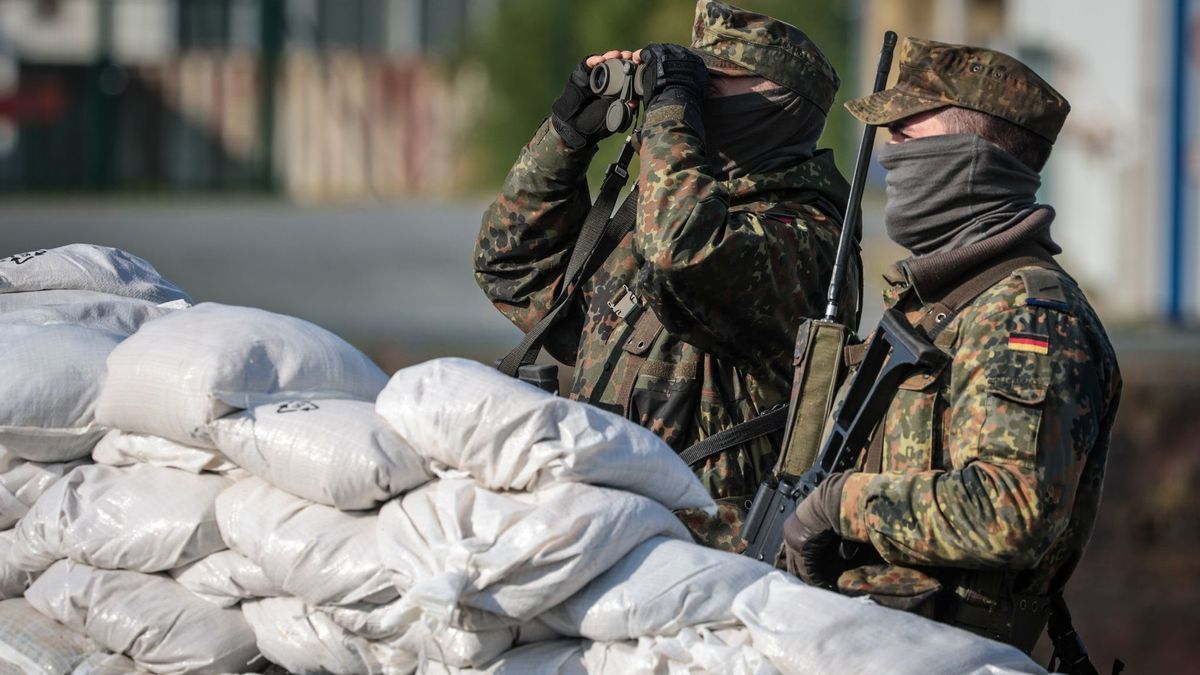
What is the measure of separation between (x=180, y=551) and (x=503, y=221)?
1284 mm

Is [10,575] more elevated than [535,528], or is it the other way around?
[535,528]

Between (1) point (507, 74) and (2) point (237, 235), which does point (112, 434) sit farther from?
(1) point (507, 74)

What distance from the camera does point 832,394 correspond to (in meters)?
3.31

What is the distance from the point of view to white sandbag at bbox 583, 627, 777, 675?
2.71 metres

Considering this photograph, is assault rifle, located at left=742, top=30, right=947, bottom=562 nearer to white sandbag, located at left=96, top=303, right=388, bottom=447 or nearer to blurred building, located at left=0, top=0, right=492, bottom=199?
white sandbag, located at left=96, top=303, right=388, bottom=447

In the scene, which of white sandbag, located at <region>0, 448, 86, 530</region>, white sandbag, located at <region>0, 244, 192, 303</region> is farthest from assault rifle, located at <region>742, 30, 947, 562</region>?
white sandbag, located at <region>0, 244, 192, 303</region>

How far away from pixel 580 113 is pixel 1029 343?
139 centimetres

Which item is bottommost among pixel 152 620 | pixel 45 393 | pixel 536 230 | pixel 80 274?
pixel 152 620

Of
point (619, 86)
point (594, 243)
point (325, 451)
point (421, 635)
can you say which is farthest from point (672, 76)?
point (421, 635)

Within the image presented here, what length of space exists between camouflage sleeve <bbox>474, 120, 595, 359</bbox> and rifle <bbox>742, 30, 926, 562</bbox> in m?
0.78

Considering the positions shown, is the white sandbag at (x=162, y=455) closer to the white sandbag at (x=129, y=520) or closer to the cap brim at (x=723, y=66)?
the white sandbag at (x=129, y=520)

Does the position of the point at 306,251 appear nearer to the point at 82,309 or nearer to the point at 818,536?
the point at 82,309

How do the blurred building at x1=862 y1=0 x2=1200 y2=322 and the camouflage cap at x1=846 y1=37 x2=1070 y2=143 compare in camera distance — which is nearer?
the camouflage cap at x1=846 y1=37 x2=1070 y2=143

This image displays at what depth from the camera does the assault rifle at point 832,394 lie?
10.1 ft
